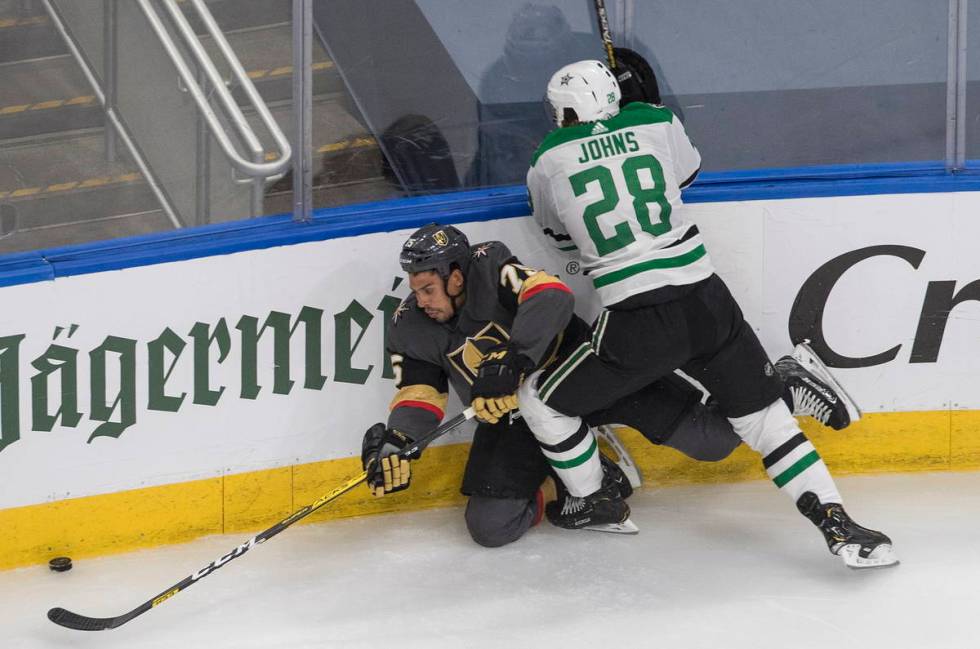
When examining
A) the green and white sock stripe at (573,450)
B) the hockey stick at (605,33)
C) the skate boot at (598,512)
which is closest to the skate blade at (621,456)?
the skate boot at (598,512)

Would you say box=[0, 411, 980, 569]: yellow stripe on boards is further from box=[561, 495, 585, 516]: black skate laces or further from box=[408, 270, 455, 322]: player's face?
box=[408, 270, 455, 322]: player's face

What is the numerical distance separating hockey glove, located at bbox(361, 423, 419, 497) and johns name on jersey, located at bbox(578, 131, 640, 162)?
2.76ft

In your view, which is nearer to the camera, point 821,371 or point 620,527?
point 620,527

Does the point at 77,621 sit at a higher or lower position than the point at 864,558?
lower

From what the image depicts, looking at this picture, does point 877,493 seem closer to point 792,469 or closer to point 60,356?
point 792,469

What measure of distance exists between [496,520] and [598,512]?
0.27 m

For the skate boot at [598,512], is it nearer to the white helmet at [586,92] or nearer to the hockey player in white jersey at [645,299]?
Result: the hockey player in white jersey at [645,299]

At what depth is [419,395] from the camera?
3.63 meters

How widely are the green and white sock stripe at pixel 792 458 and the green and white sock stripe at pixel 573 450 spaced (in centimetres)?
47

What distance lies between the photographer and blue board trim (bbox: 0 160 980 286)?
11.4ft

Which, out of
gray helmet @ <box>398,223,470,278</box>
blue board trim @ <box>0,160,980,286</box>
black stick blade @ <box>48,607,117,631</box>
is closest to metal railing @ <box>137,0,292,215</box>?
blue board trim @ <box>0,160,980,286</box>

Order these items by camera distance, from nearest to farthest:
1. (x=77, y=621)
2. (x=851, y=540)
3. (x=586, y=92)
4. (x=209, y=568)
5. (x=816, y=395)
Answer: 1. (x=77, y=621)
2. (x=209, y=568)
3. (x=851, y=540)
4. (x=586, y=92)
5. (x=816, y=395)

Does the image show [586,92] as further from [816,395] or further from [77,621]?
[77,621]

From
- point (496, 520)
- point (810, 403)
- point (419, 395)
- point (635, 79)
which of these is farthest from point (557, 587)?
point (635, 79)
